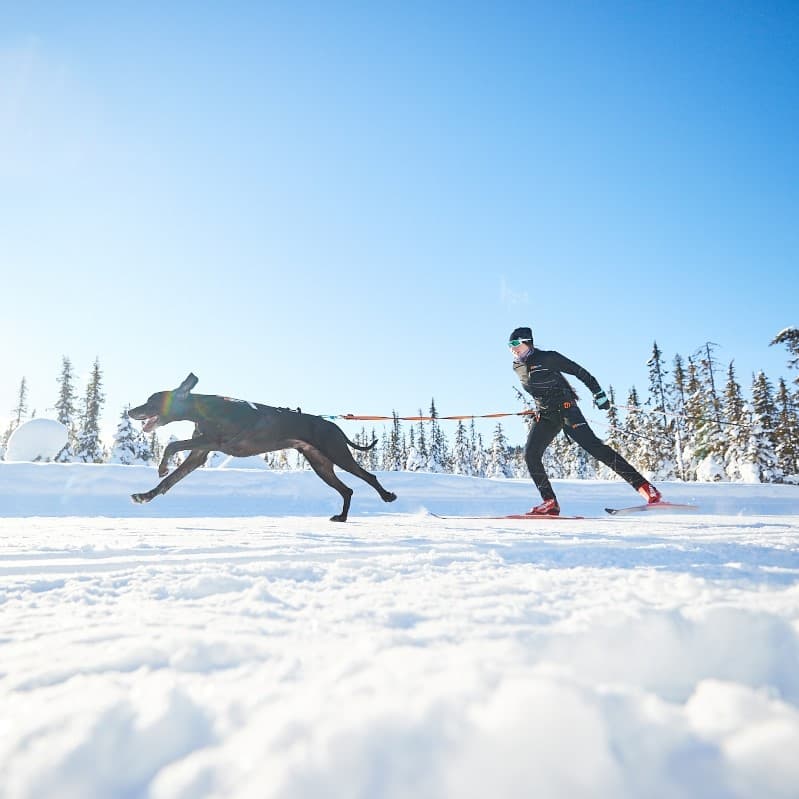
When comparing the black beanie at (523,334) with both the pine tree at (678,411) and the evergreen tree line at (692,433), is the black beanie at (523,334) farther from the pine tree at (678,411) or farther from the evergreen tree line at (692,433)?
the pine tree at (678,411)

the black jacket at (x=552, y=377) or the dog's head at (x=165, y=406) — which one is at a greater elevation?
the black jacket at (x=552, y=377)

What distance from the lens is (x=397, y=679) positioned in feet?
3.22

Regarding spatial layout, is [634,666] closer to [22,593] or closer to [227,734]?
[227,734]

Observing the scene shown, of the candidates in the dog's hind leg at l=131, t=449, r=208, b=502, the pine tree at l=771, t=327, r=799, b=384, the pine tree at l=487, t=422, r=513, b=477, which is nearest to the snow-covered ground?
the dog's hind leg at l=131, t=449, r=208, b=502

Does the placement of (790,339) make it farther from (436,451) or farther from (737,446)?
(436,451)

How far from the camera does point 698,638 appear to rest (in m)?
1.17

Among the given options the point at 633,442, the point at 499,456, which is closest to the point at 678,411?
the point at 633,442

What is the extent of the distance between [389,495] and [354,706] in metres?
6.23

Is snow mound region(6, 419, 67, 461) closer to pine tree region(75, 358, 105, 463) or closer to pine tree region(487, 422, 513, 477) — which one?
pine tree region(75, 358, 105, 463)

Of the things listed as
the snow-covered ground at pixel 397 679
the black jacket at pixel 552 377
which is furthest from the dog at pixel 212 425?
the snow-covered ground at pixel 397 679

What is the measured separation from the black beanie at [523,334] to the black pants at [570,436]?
972 millimetres

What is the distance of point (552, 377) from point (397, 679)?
247 inches

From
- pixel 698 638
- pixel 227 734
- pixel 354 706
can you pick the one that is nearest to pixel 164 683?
pixel 227 734

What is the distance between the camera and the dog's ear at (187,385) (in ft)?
19.9
